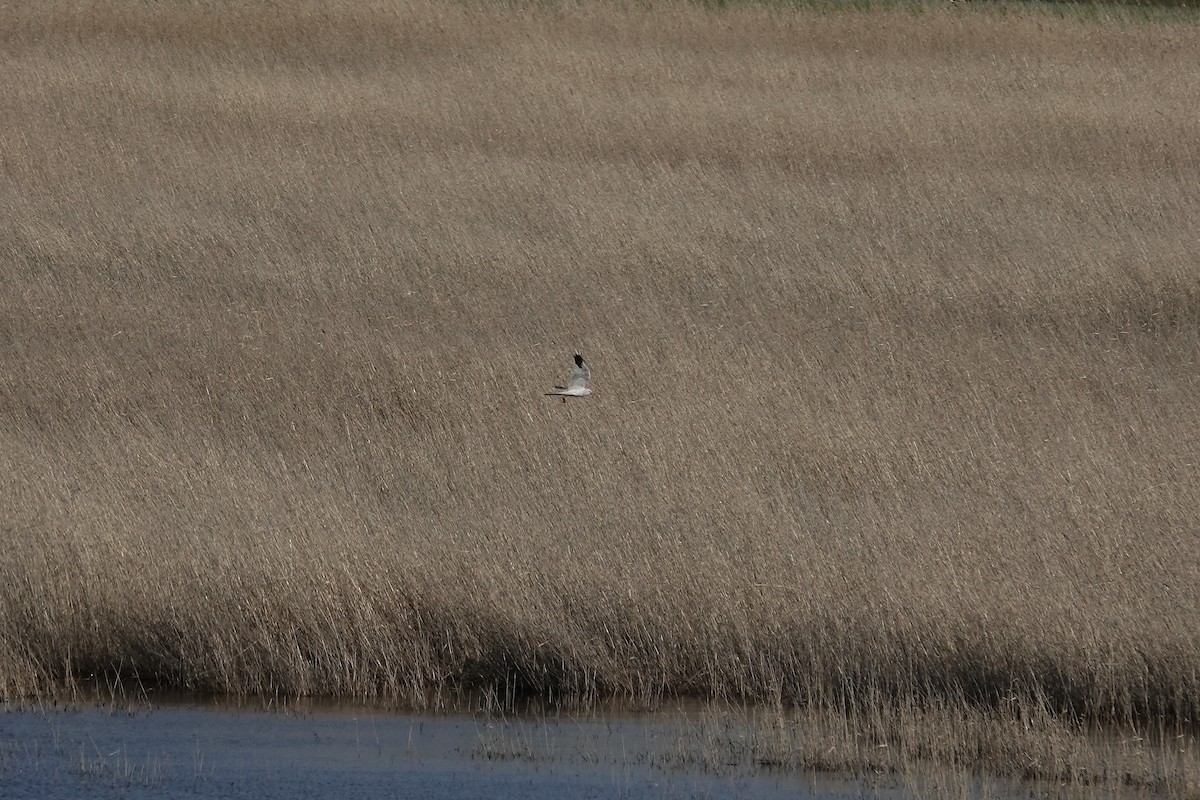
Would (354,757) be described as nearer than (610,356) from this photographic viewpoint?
Yes

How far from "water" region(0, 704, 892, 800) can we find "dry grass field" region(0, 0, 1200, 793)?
1.11 feet

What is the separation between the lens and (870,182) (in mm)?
17375

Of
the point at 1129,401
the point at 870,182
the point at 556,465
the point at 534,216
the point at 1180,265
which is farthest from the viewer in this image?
the point at 870,182

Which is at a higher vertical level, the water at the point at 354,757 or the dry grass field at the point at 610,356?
the dry grass field at the point at 610,356

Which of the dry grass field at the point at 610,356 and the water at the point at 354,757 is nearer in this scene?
the water at the point at 354,757

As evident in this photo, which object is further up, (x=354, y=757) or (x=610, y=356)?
(x=610, y=356)

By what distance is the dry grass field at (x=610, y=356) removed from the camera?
8.20 meters

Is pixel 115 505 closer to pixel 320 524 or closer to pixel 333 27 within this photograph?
pixel 320 524

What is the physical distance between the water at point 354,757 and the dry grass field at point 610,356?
1.11 feet

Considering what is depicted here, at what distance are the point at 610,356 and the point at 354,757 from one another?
216 inches

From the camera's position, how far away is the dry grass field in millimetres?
8195

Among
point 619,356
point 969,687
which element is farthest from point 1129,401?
point 969,687

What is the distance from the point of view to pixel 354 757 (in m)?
7.41

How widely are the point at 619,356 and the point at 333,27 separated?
34.6 ft
